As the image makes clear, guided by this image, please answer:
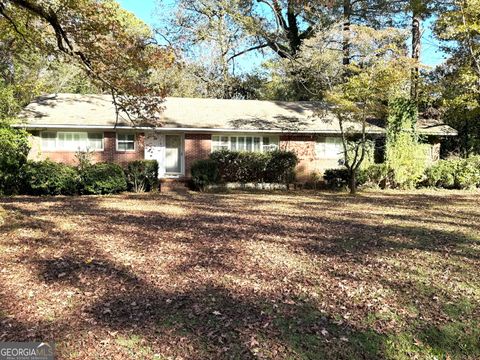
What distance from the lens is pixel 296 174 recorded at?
2138 cm

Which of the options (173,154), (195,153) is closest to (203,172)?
(195,153)

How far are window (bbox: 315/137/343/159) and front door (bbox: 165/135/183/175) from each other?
681 cm

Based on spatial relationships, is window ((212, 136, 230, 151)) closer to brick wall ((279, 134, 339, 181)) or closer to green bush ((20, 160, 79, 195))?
brick wall ((279, 134, 339, 181))

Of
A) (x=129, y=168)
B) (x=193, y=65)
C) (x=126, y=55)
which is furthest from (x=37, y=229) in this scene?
(x=193, y=65)

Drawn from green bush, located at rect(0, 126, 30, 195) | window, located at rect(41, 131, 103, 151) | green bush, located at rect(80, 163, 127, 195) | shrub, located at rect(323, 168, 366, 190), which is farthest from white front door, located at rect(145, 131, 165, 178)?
shrub, located at rect(323, 168, 366, 190)

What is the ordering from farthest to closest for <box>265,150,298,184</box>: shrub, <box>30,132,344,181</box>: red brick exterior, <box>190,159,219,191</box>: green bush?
<box>265,150,298,184</box>: shrub
<box>30,132,344,181</box>: red brick exterior
<box>190,159,219,191</box>: green bush

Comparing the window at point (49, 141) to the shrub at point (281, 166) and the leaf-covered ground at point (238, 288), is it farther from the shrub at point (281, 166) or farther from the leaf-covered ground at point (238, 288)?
the leaf-covered ground at point (238, 288)

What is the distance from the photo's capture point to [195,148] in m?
20.4

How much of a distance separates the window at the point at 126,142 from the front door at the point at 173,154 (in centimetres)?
163

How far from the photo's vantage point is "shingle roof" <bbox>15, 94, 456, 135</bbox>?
19.3 meters

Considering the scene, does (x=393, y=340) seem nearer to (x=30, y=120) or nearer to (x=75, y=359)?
(x=75, y=359)

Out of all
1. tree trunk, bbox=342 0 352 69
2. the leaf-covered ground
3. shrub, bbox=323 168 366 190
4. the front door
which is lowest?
the leaf-covered ground

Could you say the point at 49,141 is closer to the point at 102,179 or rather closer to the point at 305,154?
the point at 102,179

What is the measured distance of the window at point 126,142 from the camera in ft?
65.5
